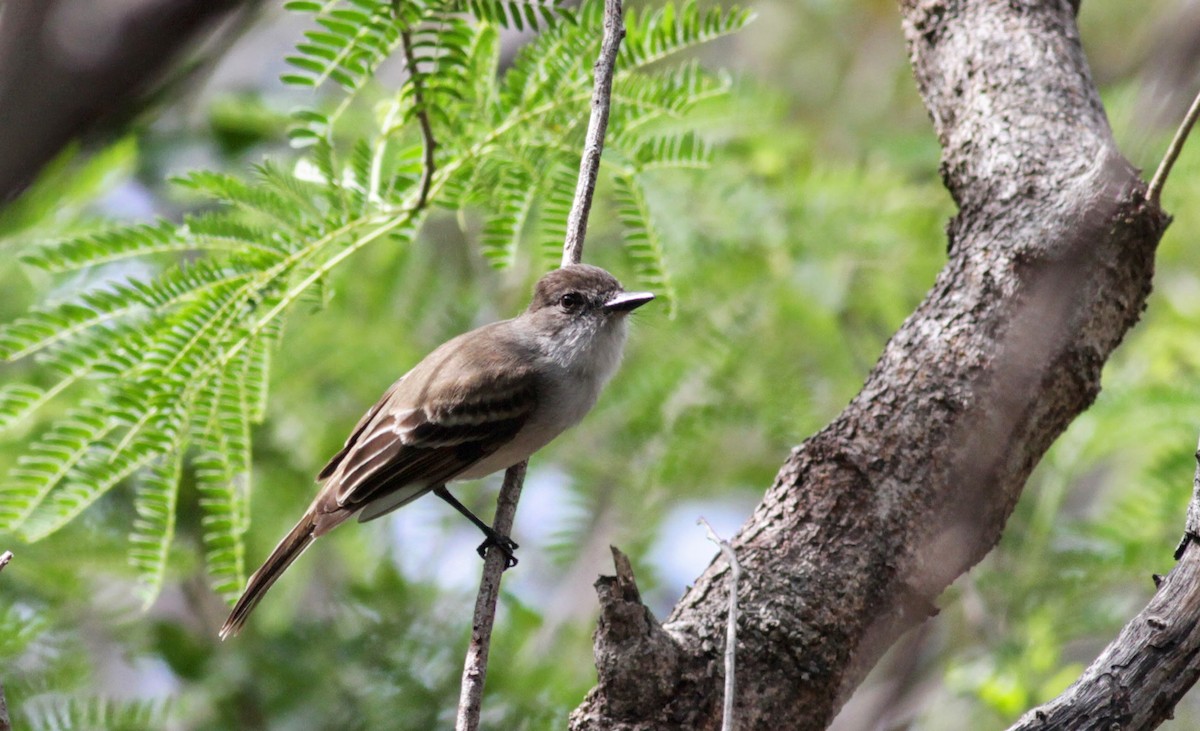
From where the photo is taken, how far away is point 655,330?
6055 millimetres

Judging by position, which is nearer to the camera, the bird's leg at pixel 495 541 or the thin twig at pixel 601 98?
the thin twig at pixel 601 98

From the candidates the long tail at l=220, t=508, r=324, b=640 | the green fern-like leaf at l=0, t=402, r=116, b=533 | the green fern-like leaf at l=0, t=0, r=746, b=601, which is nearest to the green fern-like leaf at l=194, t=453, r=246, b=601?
the green fern-like leaf at l=0, t=0, r=746, b=601

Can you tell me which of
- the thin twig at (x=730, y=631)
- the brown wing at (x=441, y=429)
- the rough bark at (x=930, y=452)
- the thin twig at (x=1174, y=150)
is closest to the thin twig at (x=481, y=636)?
the rough bark at (x=930, y=452)

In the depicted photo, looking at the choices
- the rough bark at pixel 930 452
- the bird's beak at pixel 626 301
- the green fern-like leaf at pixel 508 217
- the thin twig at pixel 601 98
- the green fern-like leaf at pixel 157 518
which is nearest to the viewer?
the rough bark at pixel 930 452

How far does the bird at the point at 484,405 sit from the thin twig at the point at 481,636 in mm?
902

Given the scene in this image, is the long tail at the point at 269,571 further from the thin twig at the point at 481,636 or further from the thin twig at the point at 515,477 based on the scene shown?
the thin twig at the point at 481,636

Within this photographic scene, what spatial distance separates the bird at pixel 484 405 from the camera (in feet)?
15.2

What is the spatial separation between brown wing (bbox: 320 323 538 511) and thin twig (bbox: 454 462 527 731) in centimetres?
90

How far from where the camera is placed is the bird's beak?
4.59m

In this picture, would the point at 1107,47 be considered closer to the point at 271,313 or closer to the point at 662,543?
the point at 662,543

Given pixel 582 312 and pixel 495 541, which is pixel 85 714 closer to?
pixel 495 541

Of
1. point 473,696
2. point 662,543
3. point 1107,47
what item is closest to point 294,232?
point 473,696

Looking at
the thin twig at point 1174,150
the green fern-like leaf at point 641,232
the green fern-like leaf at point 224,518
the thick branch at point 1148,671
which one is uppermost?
the green fern-like leaf at point 641,232

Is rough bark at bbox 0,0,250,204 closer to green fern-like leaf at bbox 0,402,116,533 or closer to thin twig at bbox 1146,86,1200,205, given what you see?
green fern-like leaf at bbox 0,402,116,533
